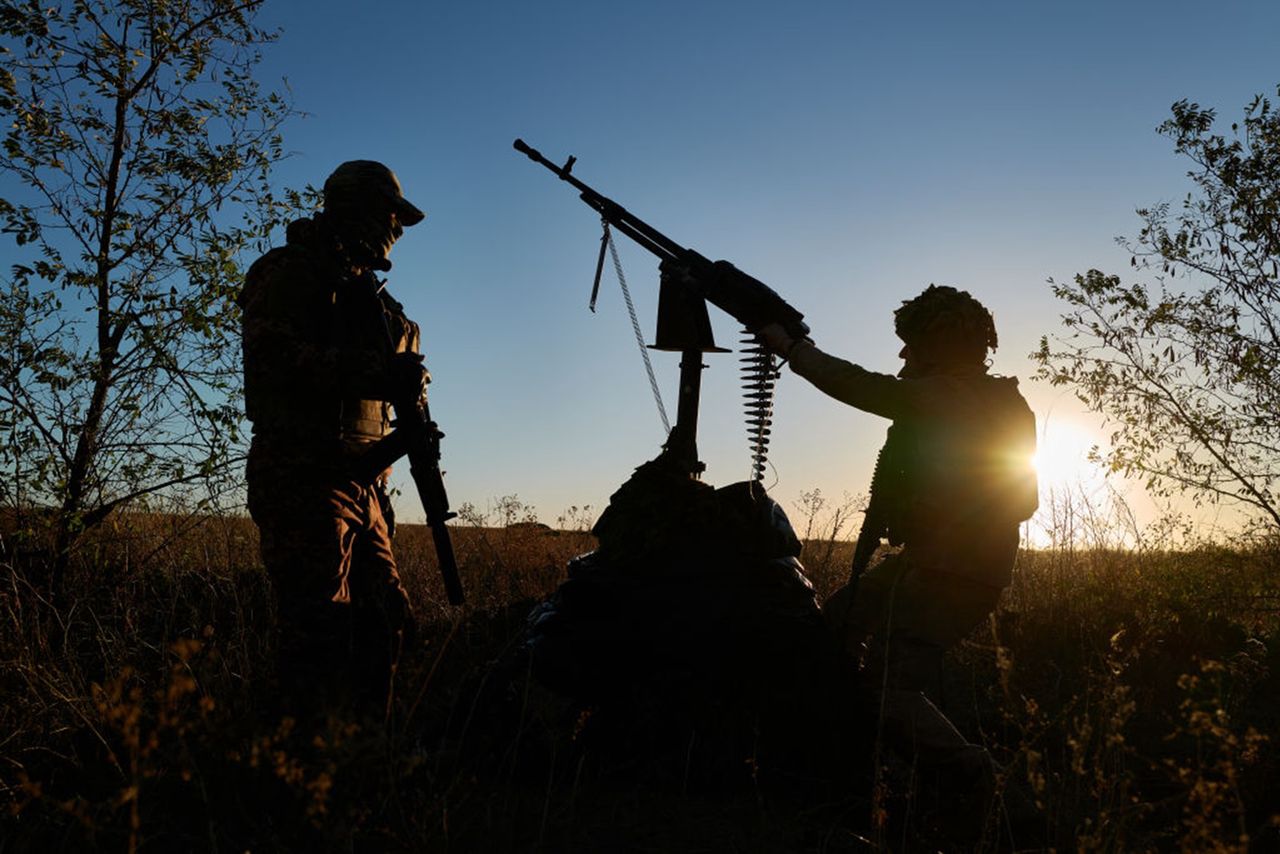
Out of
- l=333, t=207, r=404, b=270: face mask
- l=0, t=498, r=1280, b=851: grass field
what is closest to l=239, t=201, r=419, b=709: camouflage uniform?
l=333, t=207, r=404, b=270: face mask

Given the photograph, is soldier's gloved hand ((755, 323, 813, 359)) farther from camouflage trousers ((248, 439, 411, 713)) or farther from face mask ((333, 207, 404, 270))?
camouflage trousers ((248, 439, 411, 713))

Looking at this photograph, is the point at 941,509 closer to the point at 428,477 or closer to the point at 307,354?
the point at 428,477

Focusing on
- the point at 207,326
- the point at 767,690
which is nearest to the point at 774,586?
the point at 767,690

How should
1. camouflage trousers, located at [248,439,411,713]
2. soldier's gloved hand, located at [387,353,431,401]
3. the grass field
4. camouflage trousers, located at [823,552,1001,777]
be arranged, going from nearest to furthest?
the grass field < camouflage trousers, located at [823,552,1001,777] < camouflage trousers, located at [248,439,411,713] < soldier's gloved hand, located at [387,353,431,401]

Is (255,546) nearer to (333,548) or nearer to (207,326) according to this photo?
(207,326)

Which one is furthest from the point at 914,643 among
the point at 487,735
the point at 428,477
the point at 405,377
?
the point at 405,377

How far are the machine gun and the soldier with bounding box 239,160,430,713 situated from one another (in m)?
2.00

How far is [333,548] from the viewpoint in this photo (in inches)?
153

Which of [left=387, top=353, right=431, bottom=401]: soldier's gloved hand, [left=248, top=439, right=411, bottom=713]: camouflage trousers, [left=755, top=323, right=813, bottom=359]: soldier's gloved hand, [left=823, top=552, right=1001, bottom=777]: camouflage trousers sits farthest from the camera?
[left=755, top=323, right=813, bottom=359]: soldier's gloved hand

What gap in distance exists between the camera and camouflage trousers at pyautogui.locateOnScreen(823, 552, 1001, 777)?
3.65 m

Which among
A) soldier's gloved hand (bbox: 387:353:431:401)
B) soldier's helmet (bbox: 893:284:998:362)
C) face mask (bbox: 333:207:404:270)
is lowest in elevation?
soldier's gloved hand (bbox: 387:353:431:401)

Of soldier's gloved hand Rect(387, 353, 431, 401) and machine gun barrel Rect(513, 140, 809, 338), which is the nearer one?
soldier's gloved hand Rect(387, 353, 431, 401)

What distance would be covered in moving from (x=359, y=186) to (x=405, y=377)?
1.07 meters

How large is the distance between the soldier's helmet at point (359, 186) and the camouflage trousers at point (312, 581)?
133 cm
